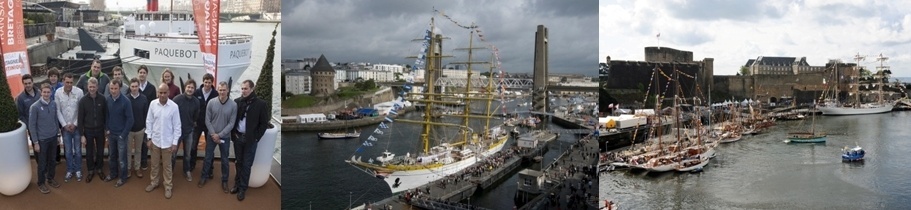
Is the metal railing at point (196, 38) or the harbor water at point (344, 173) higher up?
the metal railing at point (196, 38)

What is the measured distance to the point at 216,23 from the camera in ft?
12.1

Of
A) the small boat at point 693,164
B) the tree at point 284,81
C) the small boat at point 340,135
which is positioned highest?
the tree at point 284,81

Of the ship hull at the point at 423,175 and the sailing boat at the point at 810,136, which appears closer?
the ship hull at the point at 423,175

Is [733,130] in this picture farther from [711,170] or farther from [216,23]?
[216,23]

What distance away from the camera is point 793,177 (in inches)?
184

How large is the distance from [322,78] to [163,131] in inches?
38.0

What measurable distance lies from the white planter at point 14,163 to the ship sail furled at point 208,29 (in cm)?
114

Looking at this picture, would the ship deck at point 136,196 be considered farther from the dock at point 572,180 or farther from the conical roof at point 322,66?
the dock at point 572,180

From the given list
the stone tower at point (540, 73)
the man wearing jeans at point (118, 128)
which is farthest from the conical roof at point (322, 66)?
the stone tower at point (540, 73)

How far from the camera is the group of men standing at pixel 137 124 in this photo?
11.6 feet

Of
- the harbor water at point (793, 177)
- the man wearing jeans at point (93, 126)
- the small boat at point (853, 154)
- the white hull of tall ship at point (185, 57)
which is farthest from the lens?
the small boat at point (853, 154)

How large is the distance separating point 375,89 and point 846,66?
3768 mm

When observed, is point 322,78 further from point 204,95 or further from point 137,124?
point 137,124

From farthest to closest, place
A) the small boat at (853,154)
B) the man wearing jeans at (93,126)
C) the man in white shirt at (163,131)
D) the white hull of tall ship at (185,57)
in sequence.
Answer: the small boat at (853,154) < the white hull of tall ship at (185,57) < the man wearing jeans at (93,126) < the man in white shirt at (163,131)
